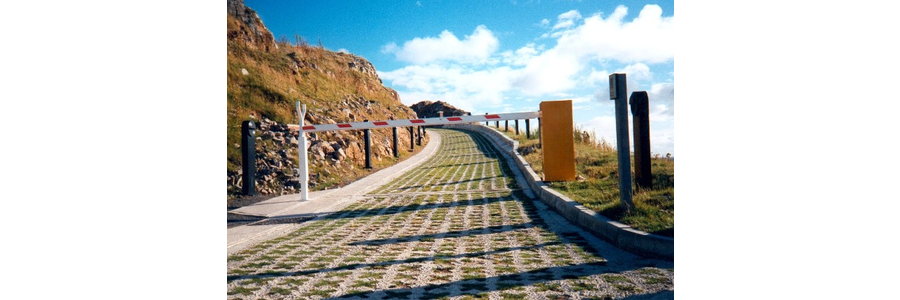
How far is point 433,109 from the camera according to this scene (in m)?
52.4

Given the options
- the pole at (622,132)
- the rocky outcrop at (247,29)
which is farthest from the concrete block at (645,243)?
the rocky outcrop at (247,29)

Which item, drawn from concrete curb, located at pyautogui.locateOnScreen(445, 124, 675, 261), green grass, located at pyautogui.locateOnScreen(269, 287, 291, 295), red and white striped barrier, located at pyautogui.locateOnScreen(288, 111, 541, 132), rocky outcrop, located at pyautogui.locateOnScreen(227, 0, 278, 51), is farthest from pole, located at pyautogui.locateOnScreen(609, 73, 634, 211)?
rocky outcrop, located at pyautogui.locateOnScreen(227, 0, 278, 51)

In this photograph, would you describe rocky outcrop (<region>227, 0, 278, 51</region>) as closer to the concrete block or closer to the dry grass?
the dry grass

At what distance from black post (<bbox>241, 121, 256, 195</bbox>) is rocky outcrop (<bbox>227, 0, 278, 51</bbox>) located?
15850 millimetres

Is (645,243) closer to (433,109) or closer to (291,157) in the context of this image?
(291,157)

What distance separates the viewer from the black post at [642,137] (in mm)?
6539

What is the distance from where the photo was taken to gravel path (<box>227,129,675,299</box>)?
A: 124 inches

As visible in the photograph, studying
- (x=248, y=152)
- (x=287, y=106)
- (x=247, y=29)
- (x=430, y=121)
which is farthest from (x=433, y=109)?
(x=248, y=152)

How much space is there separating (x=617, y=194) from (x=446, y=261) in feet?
11.5
